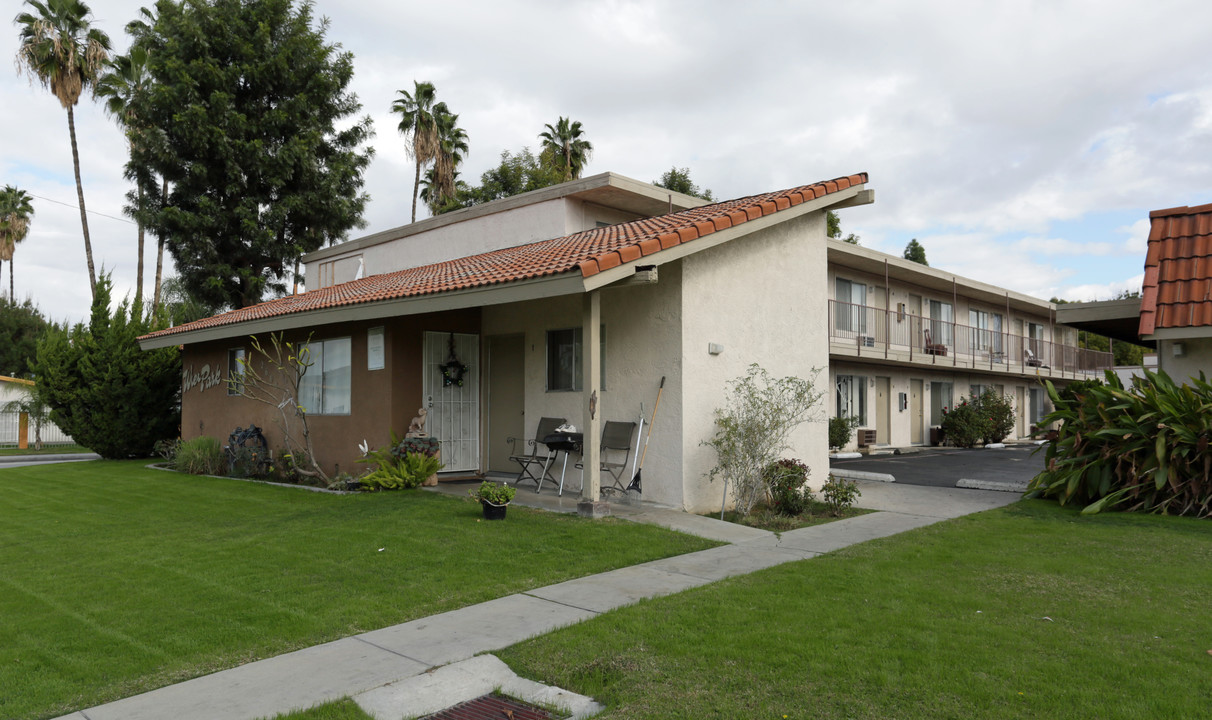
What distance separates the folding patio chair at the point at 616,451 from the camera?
34.8 ft

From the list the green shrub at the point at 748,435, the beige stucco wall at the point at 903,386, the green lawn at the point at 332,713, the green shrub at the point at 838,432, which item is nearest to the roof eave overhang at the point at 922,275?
the beige stucco wall at the point at 903,386

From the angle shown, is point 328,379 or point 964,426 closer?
point 328,379

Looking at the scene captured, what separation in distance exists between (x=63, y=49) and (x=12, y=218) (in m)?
22.0

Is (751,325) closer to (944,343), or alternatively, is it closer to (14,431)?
(944,343)

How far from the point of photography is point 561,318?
38.8ft

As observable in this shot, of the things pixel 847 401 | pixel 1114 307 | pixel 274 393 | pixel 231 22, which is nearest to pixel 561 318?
pixel 274 393

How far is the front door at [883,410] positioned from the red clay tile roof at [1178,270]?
463 inches

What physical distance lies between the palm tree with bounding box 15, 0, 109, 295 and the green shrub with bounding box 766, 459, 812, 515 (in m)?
26.6

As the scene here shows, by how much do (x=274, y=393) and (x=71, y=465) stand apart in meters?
7.18

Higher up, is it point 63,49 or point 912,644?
point 63,49

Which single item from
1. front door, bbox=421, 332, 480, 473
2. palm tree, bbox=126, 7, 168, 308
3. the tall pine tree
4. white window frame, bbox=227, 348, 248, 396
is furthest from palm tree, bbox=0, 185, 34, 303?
front door, bbox=421, 332, 480, 473

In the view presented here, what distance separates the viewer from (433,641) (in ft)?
16.5

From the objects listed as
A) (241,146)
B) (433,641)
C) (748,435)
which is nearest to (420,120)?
(241,146)

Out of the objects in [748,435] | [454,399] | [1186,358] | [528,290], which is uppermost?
[528,290]
